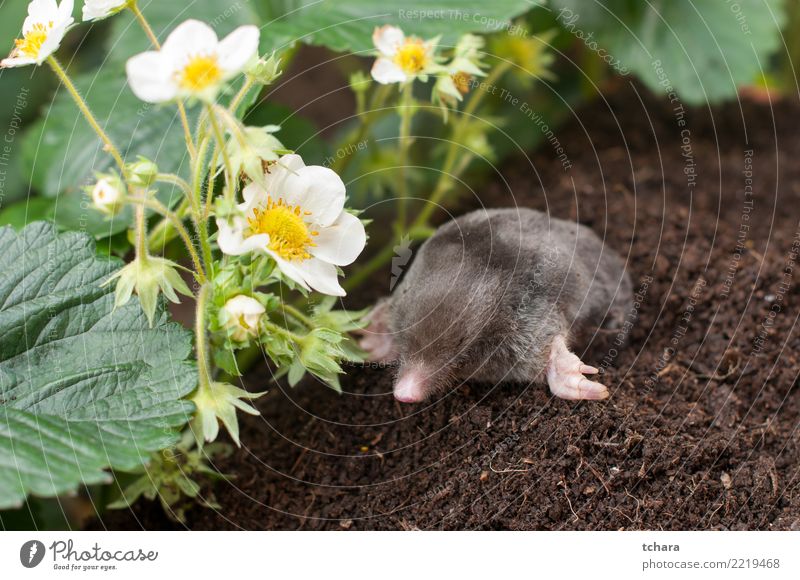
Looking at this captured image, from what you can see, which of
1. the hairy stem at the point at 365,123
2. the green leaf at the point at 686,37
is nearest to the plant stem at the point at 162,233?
the hairy stem at the point at 365,123

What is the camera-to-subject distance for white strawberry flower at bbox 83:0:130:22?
1185mm

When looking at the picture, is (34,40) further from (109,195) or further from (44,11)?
(109,195)

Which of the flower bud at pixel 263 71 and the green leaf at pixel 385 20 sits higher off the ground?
the flower bud at pixel 263 71

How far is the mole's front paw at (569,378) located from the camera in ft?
4.02

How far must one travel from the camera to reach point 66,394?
3.91ft

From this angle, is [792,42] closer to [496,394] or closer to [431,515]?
[496,394]

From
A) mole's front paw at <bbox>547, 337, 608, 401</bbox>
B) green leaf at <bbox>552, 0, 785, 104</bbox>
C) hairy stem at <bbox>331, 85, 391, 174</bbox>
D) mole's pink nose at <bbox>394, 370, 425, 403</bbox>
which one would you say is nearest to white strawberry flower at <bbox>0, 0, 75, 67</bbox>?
hairy stem at <bbox>331, 85, 391, 174</bbox>

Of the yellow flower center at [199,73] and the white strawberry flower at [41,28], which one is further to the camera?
the white strawberry flower at [41,28]

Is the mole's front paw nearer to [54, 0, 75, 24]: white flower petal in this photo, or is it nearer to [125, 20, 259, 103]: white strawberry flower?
[125, 20, 259, 103]: white strawberry flower

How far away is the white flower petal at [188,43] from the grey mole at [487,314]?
50 cm

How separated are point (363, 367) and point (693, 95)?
1117mm

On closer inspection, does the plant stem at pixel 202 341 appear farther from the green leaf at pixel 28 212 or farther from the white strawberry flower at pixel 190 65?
the green leaf at pixel 28 212

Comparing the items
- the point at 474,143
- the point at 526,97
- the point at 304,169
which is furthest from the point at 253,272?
the point at 526,97
